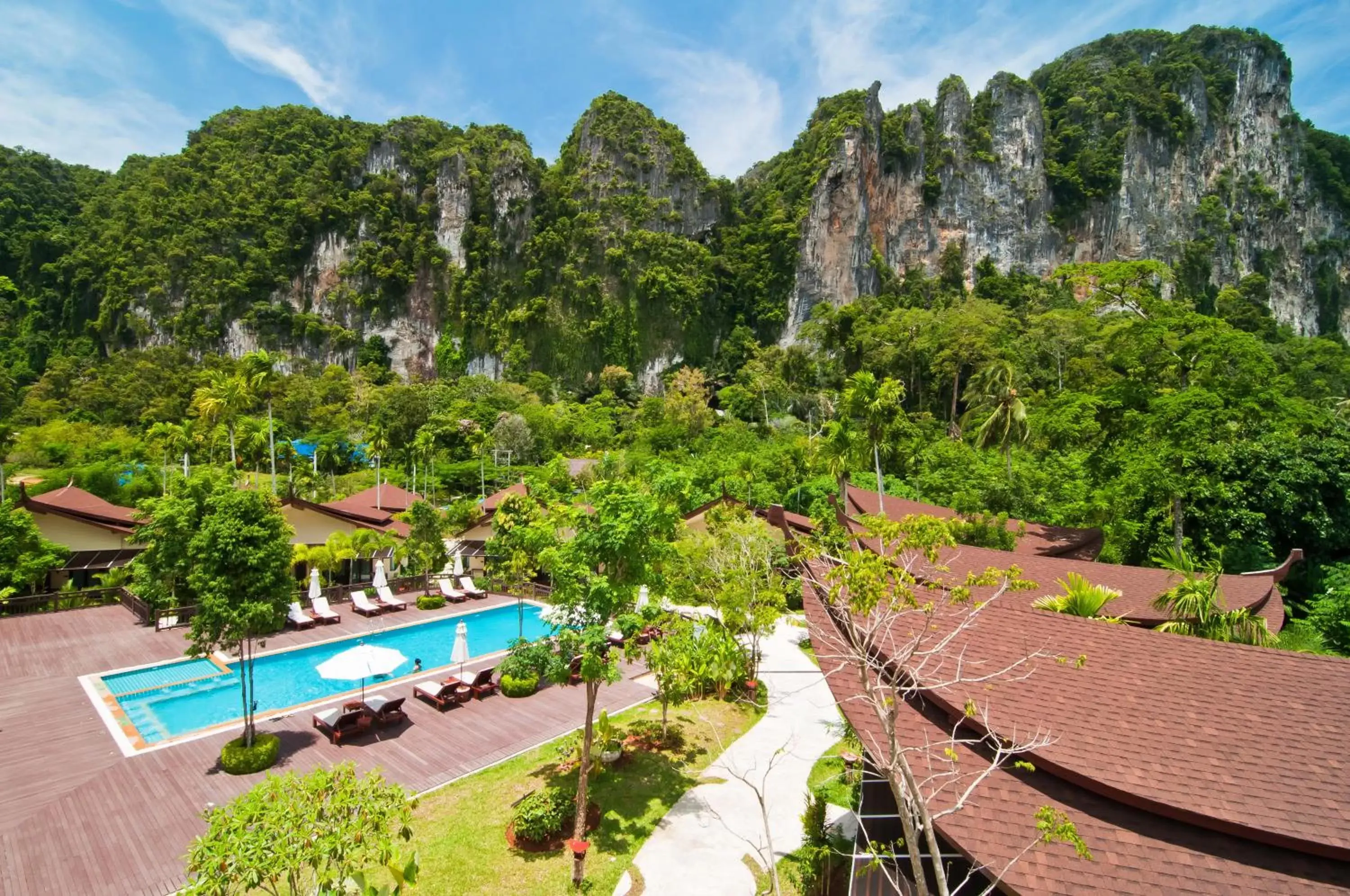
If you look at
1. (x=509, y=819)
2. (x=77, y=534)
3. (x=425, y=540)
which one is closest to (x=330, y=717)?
(x=509, y=819)

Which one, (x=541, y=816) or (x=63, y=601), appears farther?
(x=63, y=601)

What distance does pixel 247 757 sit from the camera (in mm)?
10500

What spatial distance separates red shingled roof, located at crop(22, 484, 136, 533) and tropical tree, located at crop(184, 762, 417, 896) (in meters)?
24.8

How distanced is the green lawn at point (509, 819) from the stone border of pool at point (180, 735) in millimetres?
5478

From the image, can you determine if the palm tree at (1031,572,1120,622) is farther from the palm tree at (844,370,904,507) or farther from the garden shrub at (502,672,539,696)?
the palm tree at (844,370,904,507)

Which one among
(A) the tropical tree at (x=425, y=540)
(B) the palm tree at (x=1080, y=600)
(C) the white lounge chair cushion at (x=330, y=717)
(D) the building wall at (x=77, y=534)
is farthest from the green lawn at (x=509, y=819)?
(D) the building wall at (x=77, y=534)

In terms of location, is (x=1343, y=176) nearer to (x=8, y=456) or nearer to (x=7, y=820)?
(x=7, y=820)

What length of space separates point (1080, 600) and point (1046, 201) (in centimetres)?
8709

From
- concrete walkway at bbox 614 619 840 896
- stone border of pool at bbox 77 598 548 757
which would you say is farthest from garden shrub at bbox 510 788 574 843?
stone border of pool at bbox 77 598 548 757

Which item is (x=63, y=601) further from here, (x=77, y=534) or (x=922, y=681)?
(x=922, y=681)

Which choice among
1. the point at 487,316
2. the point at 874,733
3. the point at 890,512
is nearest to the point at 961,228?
the point at 487,316

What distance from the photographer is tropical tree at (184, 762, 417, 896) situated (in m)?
4.09

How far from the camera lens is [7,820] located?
882 cm

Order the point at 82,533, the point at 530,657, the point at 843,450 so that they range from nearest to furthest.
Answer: the point at 530,657 < the point at 82,533 < the point at 843,450
